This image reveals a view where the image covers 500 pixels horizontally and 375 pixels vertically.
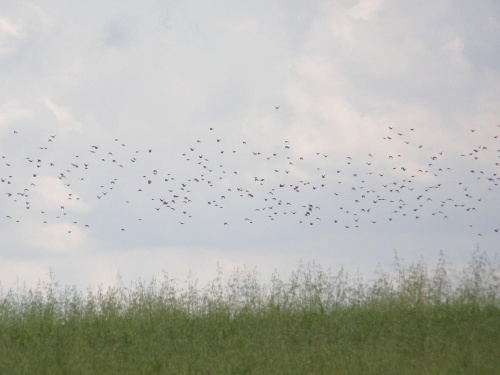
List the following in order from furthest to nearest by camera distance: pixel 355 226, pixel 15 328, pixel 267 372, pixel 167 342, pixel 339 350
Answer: pixel 355 226, pixel 15 328, pixel 167 342, pixel 339 350, pixel 267 372

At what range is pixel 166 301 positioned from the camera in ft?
43.4

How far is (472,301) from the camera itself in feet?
42.2

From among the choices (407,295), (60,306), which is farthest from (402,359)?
(60,306)

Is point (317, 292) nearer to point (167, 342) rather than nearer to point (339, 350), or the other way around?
point (339, 350)

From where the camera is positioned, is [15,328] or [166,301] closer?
[15,328]

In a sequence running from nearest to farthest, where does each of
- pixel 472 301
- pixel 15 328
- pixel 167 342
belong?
1. pixel 167 342
2. pixel 15 328
3. pixel 472 301

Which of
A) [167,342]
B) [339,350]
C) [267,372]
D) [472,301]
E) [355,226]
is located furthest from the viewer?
[355,226]

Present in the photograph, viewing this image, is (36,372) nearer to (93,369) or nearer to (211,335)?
(93,369)

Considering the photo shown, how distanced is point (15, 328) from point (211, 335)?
167 inches

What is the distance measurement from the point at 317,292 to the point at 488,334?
3862mm

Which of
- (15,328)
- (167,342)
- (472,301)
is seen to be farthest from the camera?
(472,301)

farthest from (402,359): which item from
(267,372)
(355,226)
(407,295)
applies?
(355,226)

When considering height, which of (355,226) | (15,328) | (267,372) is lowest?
(267,372)

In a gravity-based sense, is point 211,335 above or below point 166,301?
below
